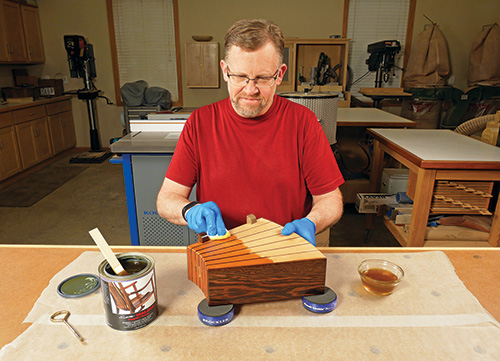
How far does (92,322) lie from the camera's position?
757mm

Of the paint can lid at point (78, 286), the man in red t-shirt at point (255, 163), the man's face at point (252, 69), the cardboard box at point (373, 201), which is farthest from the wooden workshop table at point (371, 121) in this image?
the paint can lid at point (78, 286)

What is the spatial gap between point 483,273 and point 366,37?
198 inches

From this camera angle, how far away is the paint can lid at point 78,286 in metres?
0.84

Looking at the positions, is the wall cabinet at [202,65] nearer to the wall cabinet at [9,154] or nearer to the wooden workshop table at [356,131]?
the wooden workshop table at [356,131]

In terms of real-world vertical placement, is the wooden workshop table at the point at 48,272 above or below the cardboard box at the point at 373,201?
above

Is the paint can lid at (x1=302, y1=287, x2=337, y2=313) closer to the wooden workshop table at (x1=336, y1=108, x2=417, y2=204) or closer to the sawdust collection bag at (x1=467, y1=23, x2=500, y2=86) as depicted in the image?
the wooden workshop table at (x1=336, y1=108, x2=417, y2=204)

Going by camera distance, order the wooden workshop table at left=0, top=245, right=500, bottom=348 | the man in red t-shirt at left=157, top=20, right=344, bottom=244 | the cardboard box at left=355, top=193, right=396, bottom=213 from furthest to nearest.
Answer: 1. the cardboard box at left=355, top=193, right=396, bottom=213
2. the man in red t-shirt at left=157, top=20, right=344, bottom=244
3. the wooden workshop table at left=0, top=245, right=500, bottom=348

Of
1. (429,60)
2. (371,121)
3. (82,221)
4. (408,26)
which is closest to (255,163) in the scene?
(371,121)

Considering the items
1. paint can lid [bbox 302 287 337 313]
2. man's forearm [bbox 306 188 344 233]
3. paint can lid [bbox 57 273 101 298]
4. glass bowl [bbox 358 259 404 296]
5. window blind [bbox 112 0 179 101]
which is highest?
window blind [bbox 112 0 179 101]

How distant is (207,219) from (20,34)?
17.4 feet

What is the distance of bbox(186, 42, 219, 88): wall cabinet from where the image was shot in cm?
507

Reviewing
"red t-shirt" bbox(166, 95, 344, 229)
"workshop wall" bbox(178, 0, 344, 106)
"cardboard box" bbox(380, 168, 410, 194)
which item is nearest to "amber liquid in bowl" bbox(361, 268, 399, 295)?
"red t-shirt" bbox(166, 95, 344, 229)

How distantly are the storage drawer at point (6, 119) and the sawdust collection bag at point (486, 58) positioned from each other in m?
5.83

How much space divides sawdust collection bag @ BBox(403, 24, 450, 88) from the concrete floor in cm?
258
